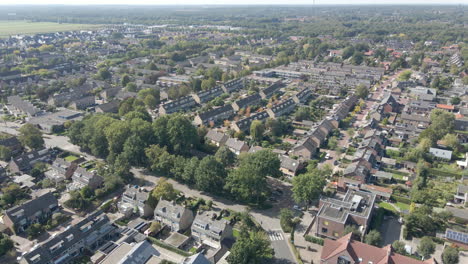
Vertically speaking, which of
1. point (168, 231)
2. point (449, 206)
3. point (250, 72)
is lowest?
point (168, 231)

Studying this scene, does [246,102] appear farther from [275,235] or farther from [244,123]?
[275,235]

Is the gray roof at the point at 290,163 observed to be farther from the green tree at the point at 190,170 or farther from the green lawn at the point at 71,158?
the green lawn at the point at 71,158

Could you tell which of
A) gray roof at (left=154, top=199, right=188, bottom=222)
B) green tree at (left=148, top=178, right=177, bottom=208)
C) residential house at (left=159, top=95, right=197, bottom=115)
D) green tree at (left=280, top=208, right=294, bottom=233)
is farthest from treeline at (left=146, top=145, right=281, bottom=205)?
residential house at (left=159, top=95, right=197, bottom=115)

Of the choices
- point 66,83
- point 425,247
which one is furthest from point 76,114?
point 425,247

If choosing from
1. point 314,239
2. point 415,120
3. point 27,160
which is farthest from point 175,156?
point 415,120

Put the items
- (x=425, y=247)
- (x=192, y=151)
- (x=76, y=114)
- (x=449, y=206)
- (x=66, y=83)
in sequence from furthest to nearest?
(x=66, y=83) → (x=76, y=114) → (x=192, y=151) → (x=449, y=206) → (x=425, y=247)

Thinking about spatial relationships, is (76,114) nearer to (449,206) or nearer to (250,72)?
(250,72)

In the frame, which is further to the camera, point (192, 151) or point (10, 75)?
point (10, 75)
